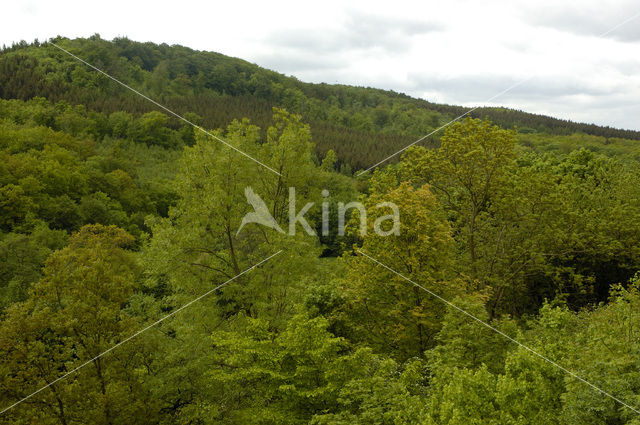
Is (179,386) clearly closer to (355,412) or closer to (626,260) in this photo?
(355,412)

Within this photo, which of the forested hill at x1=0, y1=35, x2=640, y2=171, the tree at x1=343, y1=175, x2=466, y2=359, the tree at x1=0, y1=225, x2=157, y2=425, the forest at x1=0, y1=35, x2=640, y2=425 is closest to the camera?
the forest at x1=0, y1=35, x2=640, y2=425

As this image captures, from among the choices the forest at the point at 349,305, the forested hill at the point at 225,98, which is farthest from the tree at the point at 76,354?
the forested hill at the point at 225,98

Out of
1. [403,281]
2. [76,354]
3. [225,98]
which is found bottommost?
[76,354]

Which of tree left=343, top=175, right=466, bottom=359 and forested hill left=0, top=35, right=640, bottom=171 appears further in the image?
forested hill left=0, top=35, right=640, bottom=171

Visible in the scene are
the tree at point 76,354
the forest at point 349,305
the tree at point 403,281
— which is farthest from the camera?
the tree at point 403,281

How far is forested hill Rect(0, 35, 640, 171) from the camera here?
109 meters

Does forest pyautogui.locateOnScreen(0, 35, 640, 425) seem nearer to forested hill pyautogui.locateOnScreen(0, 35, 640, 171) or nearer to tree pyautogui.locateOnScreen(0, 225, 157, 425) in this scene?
tree pyautogui.locateOnScreen(0, 225, 157, 425)

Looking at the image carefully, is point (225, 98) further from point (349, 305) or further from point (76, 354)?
point (76, 354)

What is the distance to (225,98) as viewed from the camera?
543 feet

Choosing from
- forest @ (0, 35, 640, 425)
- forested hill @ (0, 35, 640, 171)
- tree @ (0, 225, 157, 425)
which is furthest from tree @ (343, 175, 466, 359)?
forested hill @ (0, 35, 640, 171)

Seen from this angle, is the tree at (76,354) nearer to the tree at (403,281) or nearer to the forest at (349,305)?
the forest at (349,305)

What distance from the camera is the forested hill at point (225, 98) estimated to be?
10875 centimetres

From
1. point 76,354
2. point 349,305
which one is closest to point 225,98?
point 349,305

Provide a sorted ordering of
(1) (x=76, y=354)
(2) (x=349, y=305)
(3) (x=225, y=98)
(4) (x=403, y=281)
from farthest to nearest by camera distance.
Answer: (3) (x=225, y=98) → (2) (x=349, y=305) → (4) (x=403, y=281) → (1) (x=76, y=354)
